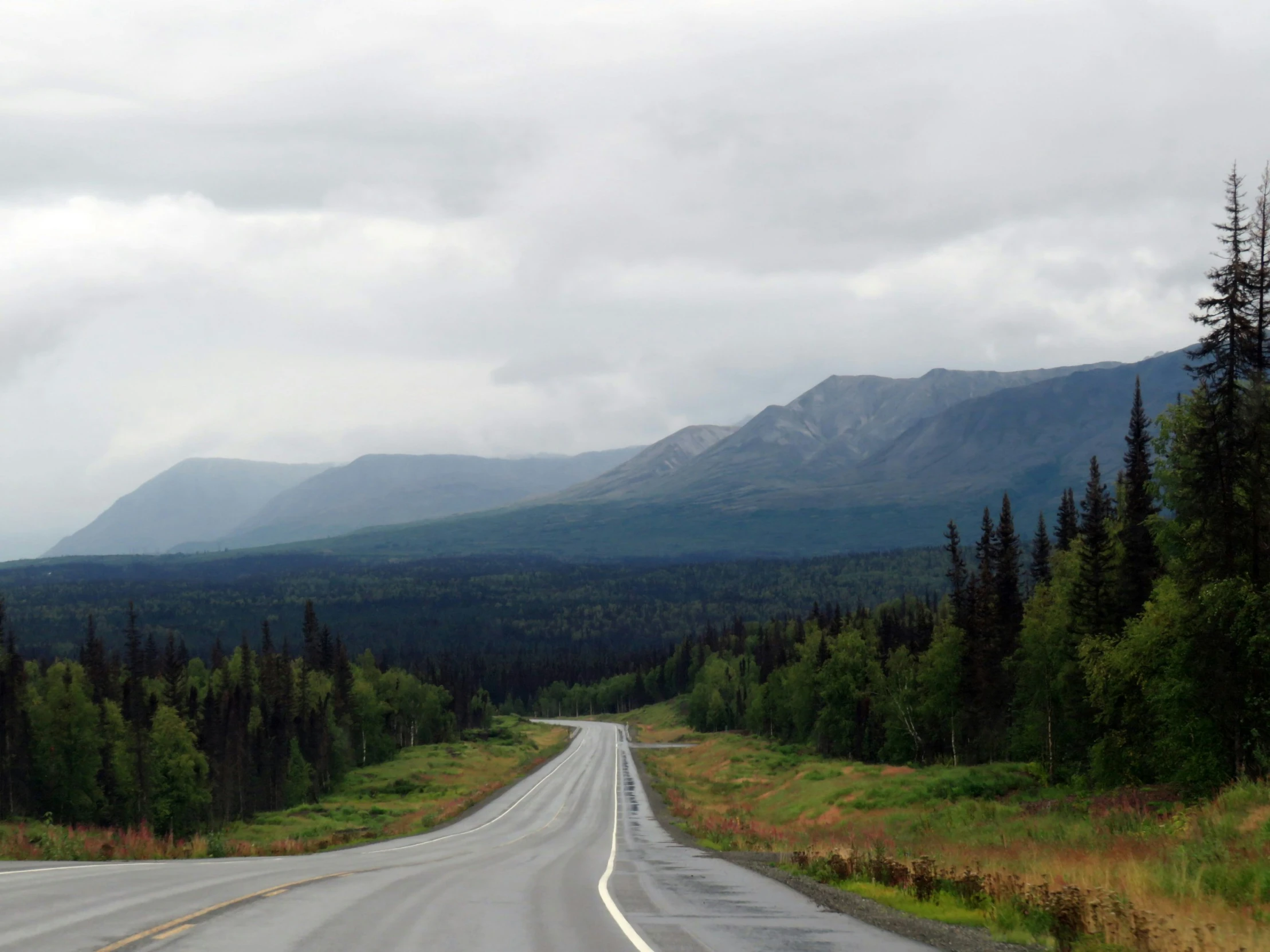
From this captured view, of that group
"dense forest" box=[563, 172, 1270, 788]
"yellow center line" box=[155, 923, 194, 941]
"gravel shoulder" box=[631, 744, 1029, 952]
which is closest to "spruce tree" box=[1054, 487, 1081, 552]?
"dense forest" box=[563, 172, 1270, 788]

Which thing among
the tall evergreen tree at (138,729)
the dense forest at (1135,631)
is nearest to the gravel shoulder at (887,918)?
the dense forest at (1135,631)

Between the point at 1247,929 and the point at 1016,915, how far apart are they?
3455 mm

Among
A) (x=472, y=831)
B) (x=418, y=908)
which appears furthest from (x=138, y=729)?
(x=418, y=908)

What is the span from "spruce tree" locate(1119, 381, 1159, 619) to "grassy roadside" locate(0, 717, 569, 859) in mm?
37475

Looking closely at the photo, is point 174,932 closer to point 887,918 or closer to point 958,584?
point 887,918

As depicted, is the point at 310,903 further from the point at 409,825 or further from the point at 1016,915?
the point at 409,825

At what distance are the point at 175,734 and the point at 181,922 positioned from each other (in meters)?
78.9

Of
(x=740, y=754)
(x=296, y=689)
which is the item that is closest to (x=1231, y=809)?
(x=740, y=754)

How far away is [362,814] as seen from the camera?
7650 centimetres

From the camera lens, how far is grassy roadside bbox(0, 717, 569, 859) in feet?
107

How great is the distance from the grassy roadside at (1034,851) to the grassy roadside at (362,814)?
17745 mm

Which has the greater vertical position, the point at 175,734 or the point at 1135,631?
the point at 1135,631

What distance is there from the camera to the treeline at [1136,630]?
110ft

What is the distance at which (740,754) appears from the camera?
99.9 m
